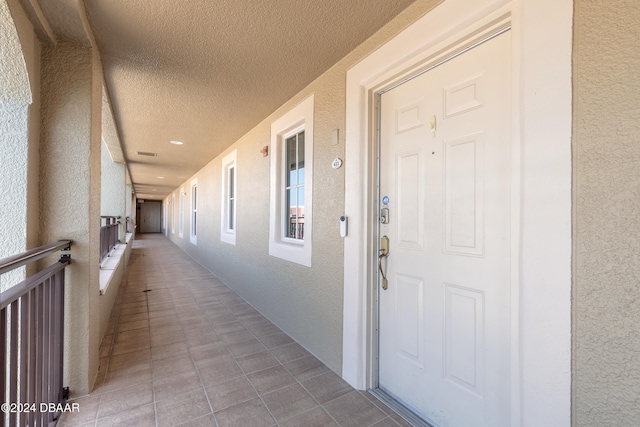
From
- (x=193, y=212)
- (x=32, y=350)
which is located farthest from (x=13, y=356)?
(x=193, y=212)

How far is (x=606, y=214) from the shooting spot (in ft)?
2.96

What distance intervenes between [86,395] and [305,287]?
5.42ft

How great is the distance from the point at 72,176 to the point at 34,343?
98 centimetres

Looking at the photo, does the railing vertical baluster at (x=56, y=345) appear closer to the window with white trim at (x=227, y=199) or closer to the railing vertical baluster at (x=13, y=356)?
the railing vertical baluster at (x=13, y=356)

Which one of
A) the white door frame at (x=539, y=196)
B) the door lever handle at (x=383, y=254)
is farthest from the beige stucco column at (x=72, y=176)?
the white door frame at (x=539, y=196)

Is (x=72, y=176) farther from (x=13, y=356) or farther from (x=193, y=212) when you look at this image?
(x=193, y=212)

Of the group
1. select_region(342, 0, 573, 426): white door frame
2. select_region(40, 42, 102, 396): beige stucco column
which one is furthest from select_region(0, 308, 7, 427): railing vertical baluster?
select_region(342, 0, 573, 426): white door frame

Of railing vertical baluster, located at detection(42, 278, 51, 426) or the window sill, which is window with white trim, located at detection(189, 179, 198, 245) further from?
railing vertical baluster, located at detection(42, 278, 51, 426)

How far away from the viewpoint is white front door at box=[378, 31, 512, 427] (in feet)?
4.18

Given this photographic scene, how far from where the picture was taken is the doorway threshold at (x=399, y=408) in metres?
1.57

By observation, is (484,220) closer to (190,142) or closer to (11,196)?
(11,196)

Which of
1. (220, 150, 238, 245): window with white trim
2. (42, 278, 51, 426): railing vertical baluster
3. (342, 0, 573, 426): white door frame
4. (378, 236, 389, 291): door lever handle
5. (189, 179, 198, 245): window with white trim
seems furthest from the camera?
(189, 179, 198, 245): window with white trim

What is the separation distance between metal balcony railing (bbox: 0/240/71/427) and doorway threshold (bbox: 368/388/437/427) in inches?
70.5

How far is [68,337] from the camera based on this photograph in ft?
5.74
